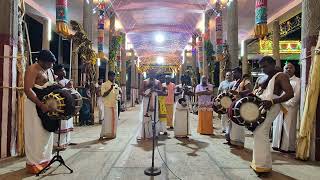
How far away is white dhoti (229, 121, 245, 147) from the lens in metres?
6.63

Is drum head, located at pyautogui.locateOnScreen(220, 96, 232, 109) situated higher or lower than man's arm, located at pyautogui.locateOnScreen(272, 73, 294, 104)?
lower

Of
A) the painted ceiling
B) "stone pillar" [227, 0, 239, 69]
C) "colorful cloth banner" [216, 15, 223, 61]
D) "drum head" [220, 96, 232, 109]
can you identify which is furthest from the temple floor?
the painted ceiling

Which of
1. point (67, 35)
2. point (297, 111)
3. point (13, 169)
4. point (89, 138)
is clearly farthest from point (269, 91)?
point (67, 35)

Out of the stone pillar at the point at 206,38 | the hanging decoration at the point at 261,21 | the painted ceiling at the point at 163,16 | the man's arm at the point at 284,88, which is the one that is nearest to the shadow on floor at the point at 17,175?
the man's arm at the point at 284,88

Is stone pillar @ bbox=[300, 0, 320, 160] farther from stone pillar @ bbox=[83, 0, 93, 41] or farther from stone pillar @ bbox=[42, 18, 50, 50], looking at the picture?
stone pillar @ bbox=[42, 18, 50, 50]

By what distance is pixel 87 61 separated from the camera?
10.6m

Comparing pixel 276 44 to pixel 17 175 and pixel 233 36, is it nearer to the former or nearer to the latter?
pixel 233 36

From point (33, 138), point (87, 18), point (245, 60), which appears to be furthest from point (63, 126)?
point (245, 60)

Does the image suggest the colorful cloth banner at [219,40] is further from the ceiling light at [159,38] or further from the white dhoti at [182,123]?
the ceiling light at [159,38]

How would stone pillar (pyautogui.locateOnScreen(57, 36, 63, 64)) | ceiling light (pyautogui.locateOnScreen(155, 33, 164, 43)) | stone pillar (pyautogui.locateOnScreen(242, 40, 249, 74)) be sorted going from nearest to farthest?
stone pillar (pyautogui.locateOnScreen(242, 40, 249, 74)), stone pillar (pyautogui.locateOnScreen(57, 36, 63, 64)), ceiling light (pyautogui.locateOnScreen(155, 33, 164, 43))

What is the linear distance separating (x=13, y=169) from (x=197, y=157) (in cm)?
299

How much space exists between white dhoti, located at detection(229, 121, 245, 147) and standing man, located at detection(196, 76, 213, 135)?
1737 millimetres

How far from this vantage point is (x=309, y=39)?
564 cm

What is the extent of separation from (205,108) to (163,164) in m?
3.61
